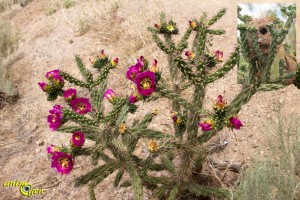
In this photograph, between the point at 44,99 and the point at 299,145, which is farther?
the point at 44,99

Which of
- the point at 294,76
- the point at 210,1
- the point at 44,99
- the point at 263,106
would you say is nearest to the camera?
the point at 294,76

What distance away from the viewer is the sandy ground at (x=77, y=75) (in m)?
3.69

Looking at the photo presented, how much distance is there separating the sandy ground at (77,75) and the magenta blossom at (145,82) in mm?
599

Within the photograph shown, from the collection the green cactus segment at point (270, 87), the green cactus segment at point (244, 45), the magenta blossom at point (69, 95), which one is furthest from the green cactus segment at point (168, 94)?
the magenta blossom at point (69, 95)

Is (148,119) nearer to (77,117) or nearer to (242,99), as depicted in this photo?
(77,117)

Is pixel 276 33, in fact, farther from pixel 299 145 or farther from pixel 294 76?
pixel 299 145

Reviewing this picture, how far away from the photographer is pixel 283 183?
250cm

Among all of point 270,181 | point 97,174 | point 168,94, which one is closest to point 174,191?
point 97,174

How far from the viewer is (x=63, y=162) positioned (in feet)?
7.52

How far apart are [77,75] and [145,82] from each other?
11.2 ft

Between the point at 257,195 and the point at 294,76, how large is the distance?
832 millimetres

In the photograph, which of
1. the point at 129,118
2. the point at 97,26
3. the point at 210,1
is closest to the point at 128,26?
the point at 97,26

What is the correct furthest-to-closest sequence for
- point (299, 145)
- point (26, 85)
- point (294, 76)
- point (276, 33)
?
point (26, 85), point (299, 145), point (276, 33), point (294, 76)

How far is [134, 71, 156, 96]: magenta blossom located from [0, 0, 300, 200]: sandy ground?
599mm
